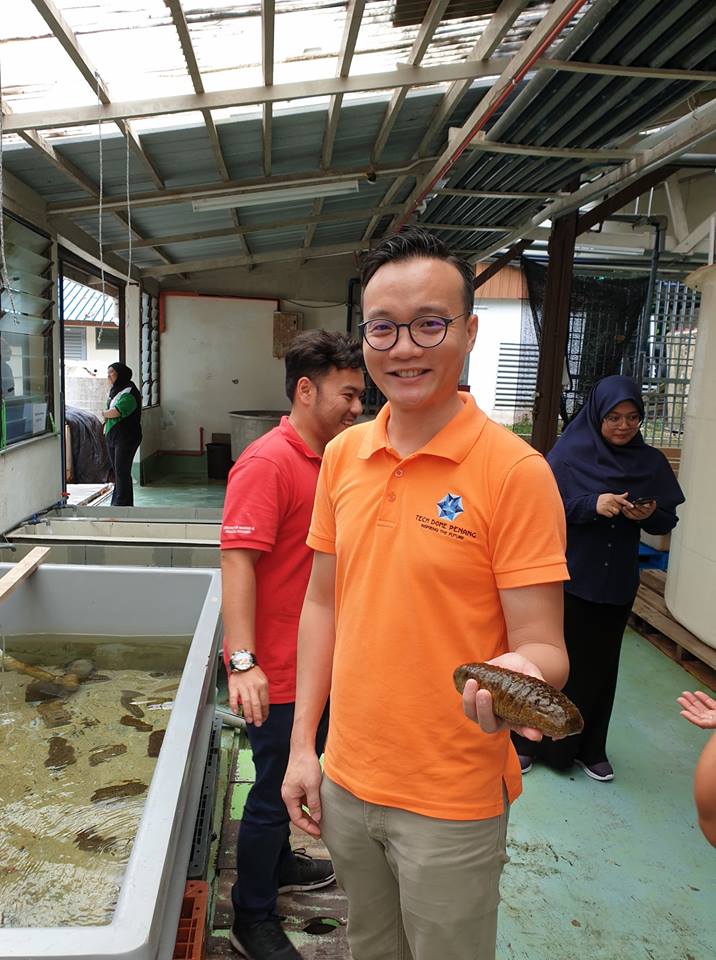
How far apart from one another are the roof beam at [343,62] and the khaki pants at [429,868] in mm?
3495

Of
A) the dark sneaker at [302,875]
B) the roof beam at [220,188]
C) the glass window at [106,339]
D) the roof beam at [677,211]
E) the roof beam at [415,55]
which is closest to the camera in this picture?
the dark sneaker at [302,875]

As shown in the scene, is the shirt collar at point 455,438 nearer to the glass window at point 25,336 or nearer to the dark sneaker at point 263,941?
the dark sneaker at point 263,941

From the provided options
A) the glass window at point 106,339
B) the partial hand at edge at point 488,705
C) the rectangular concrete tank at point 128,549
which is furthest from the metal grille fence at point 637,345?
the glass window at point 106,339

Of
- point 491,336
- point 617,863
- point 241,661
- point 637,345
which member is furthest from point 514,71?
point 491,336

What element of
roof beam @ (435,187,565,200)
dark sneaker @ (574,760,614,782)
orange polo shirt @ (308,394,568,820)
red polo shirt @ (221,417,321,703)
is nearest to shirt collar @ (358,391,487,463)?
orange polo shirt @ (308,394,568,820)

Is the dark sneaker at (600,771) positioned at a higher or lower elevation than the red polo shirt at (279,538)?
lower

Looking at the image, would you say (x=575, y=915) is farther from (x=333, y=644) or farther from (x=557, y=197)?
(x=557, y=197)

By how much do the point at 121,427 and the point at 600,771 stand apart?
6650 millimetres

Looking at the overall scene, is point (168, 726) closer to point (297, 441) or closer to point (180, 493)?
point (297, 441)

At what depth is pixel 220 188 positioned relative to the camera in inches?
242

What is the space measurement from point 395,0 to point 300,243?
6.81 meters

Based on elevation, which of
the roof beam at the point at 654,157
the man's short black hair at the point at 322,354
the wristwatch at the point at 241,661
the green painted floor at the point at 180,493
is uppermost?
the roof beam at the point at 654,157

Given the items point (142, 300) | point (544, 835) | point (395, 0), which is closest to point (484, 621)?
point (544, 835)

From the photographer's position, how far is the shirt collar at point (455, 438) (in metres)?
1.32
